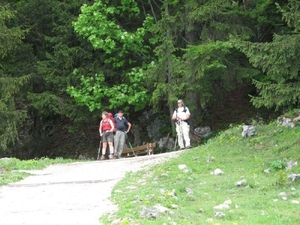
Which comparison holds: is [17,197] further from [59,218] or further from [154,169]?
[154,169]

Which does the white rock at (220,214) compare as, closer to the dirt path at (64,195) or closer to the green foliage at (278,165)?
the dirt path at (64,195)

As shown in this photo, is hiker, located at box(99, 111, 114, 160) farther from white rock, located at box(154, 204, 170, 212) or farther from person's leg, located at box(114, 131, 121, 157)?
white rock, located at box(154, 204, 170, 212)

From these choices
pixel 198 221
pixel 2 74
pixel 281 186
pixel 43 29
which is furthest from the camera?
pixel 43 29

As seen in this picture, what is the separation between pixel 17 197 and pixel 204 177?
443 centimetres

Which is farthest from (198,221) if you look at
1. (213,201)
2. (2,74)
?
(2,74)

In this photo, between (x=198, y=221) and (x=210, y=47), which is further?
(x=210, y=47)

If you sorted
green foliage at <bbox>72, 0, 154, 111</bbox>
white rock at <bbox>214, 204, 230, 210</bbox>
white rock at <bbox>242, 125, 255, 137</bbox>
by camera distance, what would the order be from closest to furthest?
white rock at <bbox>214, 204, 230, 210</bbox> < white rock at <bbox>242, 125, 255, 137</bbox> < green foliage at <bbox>72, 0, 154, 111</bbox>

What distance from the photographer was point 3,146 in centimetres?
2236

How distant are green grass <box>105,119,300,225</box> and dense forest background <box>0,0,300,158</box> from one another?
5.82m

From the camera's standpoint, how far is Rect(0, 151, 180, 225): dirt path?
8.63 meters

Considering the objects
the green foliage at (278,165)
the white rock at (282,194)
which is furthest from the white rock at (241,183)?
the green foliage at (278,165)

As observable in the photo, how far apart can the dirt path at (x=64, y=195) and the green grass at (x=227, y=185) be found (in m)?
0.44

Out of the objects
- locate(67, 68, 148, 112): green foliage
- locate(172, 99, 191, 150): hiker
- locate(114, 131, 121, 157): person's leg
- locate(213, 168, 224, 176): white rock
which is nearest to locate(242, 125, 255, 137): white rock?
locate(172, 99, 191, 150): hiker

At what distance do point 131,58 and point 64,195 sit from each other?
15.1 metres
